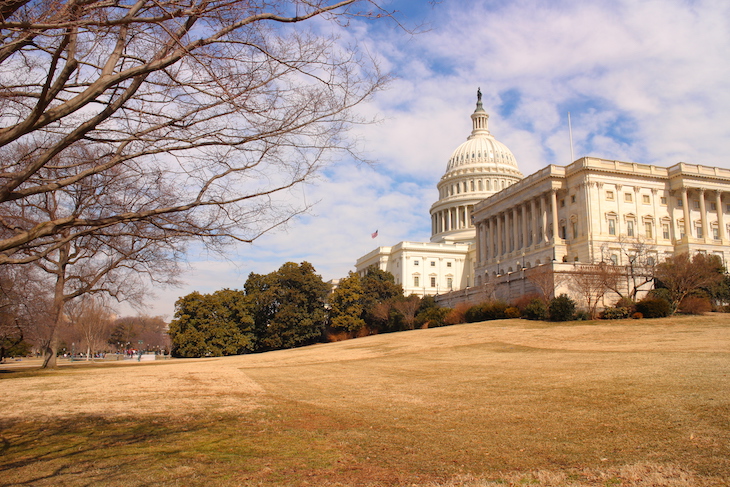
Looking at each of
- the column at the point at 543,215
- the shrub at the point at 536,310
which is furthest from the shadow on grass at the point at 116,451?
the column at the point at 543,215

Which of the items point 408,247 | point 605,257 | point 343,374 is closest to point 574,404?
point 343,374

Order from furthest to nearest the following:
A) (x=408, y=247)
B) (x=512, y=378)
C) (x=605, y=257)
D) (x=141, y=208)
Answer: (x=408, y=247)
(x=605, y=257)
(x=512, y=378)
(x=141, y=208)

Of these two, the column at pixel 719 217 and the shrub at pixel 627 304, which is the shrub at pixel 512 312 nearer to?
the shrub at pixel 627 304

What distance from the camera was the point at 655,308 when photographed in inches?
1702

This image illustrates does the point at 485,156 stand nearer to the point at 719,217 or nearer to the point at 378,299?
the point at 719,217

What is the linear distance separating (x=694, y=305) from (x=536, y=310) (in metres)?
12.2

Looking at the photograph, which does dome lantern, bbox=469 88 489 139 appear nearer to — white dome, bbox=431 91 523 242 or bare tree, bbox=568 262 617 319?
white dome, bbox=431 91 523 242

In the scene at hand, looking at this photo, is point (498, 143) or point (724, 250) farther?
point (498, 143)

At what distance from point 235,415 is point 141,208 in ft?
16.3

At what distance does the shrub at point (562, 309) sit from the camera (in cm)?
4506

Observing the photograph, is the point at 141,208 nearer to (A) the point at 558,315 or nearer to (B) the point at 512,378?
(B) the point at 512,378

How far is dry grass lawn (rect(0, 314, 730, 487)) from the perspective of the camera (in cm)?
715

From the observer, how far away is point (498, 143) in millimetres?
129125

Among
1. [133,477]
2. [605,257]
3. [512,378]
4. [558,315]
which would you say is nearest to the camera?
[133,477]
